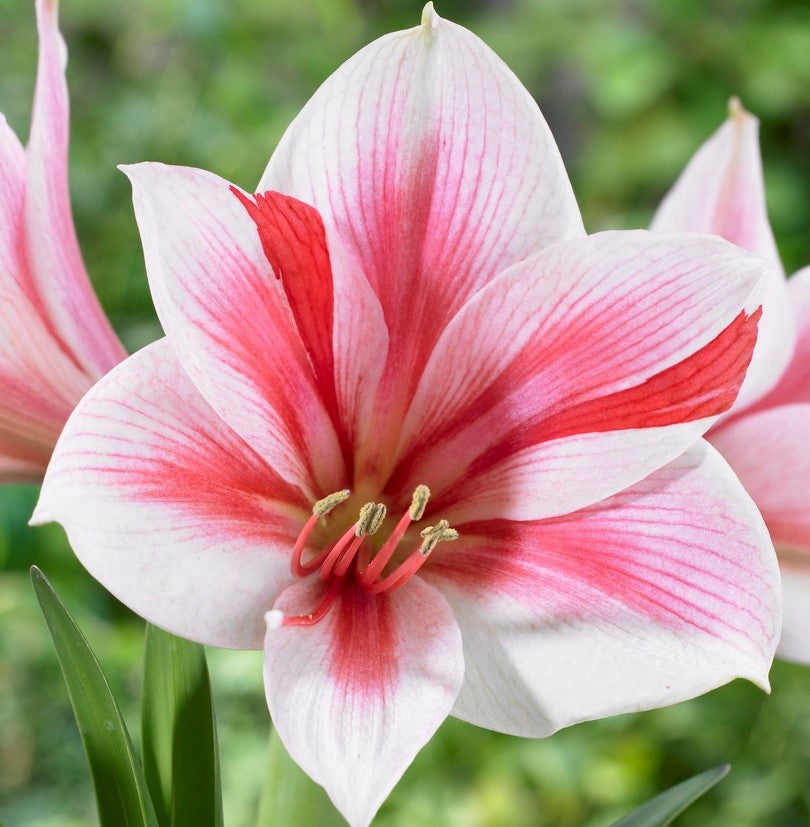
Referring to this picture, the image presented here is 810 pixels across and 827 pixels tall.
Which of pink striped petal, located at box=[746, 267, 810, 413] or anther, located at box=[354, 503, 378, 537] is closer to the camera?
anther, located at box=[354, 503, 378, 537]


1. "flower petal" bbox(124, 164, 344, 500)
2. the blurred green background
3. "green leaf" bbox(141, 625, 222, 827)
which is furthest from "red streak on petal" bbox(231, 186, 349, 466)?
the blurred green background

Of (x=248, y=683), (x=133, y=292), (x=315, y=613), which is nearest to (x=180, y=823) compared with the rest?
(x=315, y=613)

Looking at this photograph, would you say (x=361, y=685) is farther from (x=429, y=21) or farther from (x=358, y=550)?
(x=429, y=21)

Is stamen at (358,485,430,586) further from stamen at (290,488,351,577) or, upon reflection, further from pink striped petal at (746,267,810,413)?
pink striped petal at (746,267,810,413)

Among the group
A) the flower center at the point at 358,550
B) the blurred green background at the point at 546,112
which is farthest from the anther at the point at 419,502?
the blurred green background at the point at 546,112

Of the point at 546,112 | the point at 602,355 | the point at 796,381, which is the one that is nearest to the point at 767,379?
the point at 796,381

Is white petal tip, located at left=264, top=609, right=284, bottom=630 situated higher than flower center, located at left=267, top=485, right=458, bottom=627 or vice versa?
white petal tip, located at left=264, top=609, right=284, bottom=630

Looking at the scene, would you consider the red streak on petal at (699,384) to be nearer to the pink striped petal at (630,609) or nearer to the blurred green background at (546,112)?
the pink striped petal at (630,609)
